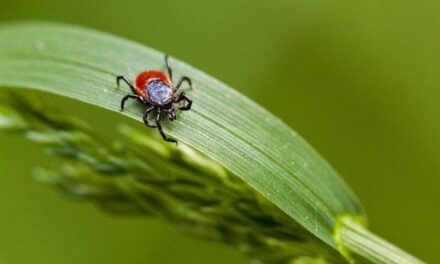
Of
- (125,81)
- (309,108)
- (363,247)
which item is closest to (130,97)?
(125,81)

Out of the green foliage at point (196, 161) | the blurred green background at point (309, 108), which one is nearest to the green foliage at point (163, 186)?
the green foliage at point (196, 161)

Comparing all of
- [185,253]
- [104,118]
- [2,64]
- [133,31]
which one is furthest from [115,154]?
[133,31]

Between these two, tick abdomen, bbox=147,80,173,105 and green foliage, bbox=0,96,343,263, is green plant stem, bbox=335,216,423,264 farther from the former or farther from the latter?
tick abdomen, bbox=147,80,173,105

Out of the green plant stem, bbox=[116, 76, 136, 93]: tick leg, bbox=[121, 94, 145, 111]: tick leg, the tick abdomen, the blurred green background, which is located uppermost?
the blurred green background

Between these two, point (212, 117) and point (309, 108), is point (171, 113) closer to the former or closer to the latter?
point (212, 117)

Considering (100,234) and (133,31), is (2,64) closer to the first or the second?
(100,234)

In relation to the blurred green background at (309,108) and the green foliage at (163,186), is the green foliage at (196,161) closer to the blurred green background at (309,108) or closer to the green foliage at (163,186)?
the green foliage at (163,186)

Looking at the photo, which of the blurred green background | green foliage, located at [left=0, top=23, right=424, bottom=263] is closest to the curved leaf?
green foliage, located at [left=0, top=23, right=424, bottom=263]
